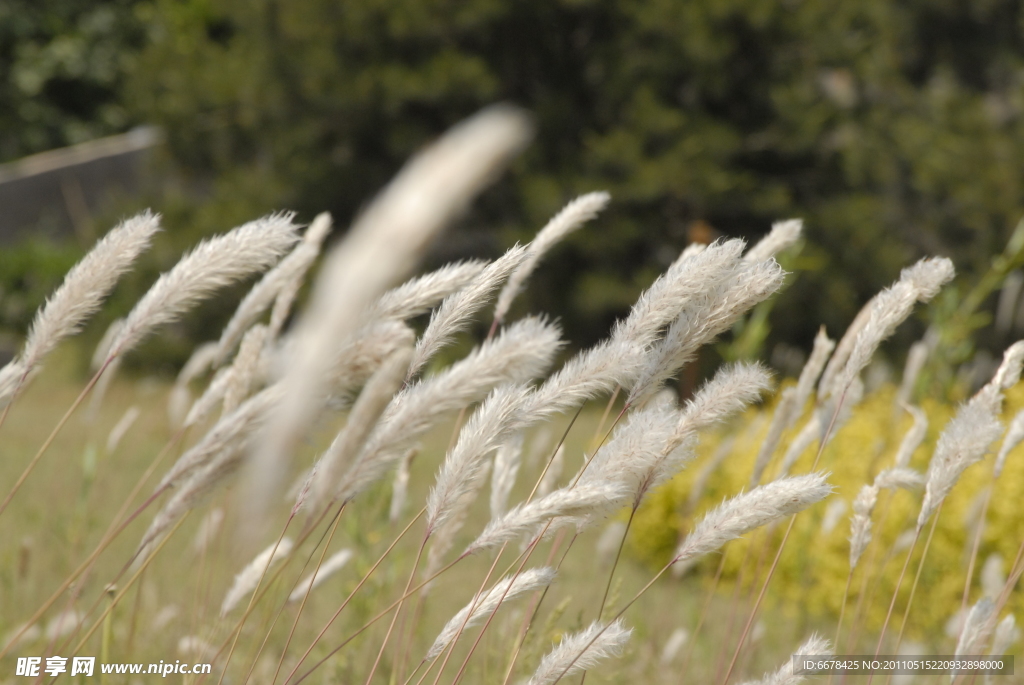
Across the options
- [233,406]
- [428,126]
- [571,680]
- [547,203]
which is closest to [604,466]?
[233,406]

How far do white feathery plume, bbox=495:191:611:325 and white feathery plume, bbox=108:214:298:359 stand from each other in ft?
1.10

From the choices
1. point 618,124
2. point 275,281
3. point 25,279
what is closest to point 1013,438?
point 275,281

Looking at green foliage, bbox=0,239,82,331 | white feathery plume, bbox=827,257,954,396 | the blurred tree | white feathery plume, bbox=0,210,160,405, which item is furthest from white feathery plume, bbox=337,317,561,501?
the blurred tree

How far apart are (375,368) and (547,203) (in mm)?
8334

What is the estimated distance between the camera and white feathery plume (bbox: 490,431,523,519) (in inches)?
58.4

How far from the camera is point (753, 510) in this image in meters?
1.11

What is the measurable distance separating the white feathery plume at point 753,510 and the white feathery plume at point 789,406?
0.43 m

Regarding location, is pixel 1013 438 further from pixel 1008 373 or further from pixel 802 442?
pixel 802 442

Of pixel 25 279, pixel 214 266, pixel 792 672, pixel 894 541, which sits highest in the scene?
pixel 214 266

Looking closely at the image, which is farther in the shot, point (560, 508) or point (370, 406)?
point (560, 508)

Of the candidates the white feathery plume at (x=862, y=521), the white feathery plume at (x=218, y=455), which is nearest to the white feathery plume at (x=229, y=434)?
the white feathery plume at (x=218, y=455)

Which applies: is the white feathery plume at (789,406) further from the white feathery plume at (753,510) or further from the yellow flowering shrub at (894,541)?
the yellow flowering shrub at (894,541)

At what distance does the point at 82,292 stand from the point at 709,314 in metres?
0.76

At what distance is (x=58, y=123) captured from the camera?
14.9 meters
